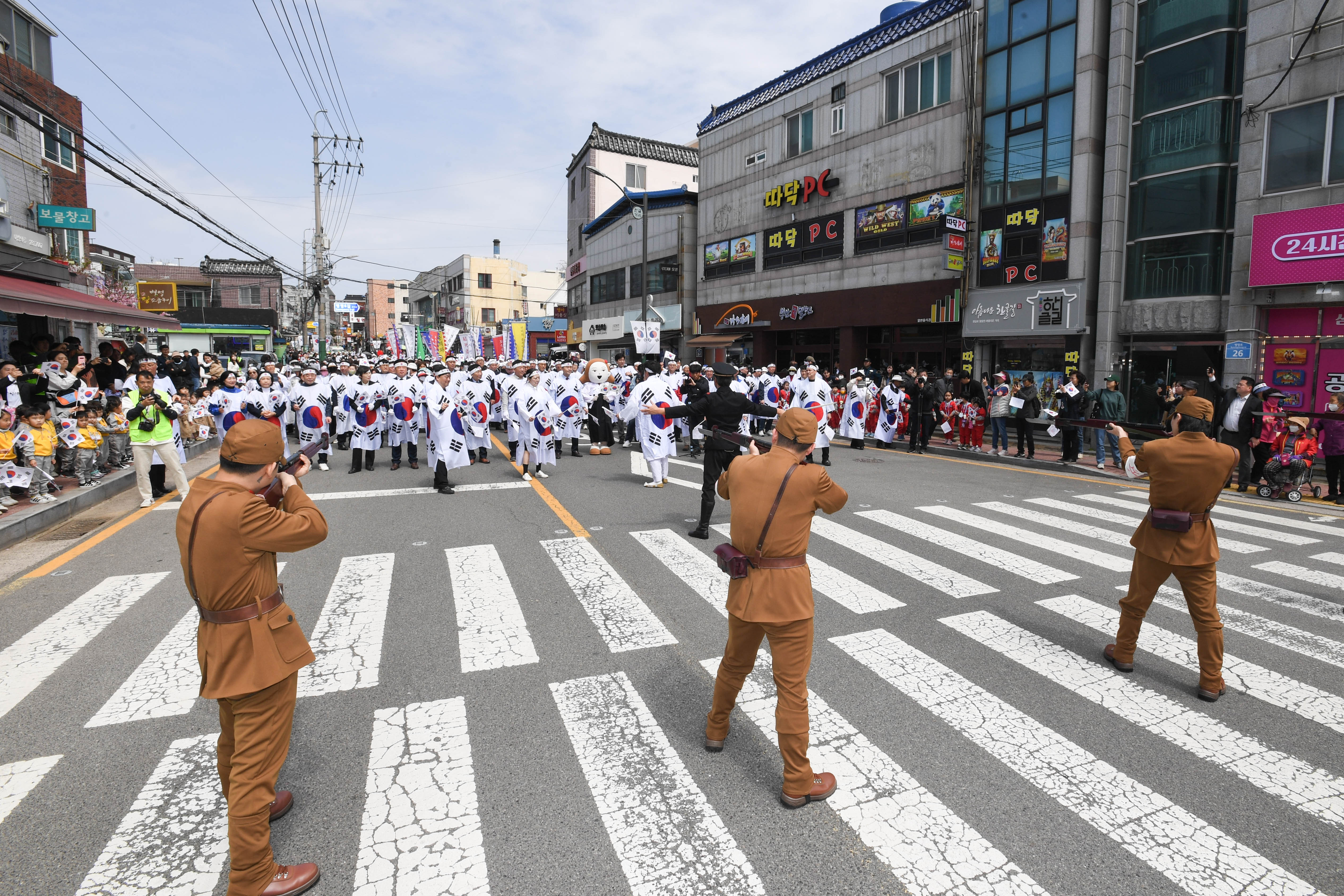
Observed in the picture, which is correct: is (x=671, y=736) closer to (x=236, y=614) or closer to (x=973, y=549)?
(x=236, y=614)

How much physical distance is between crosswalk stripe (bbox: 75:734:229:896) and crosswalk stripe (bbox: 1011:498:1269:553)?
315 inches

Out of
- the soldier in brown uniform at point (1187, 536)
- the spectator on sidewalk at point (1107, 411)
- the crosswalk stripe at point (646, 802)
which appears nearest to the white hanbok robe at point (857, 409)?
the spectator on sidewalk at point (1107, 411)

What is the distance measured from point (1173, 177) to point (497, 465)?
57.1ft

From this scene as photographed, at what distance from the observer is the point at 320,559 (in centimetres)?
745

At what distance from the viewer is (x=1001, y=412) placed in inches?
646

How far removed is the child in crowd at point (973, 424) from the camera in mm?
17156

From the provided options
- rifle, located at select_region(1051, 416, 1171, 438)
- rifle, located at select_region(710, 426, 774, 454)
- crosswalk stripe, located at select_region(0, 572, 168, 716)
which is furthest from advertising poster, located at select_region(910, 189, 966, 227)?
crosswalk stripe, located at select_region(0, 572, 168, 716)

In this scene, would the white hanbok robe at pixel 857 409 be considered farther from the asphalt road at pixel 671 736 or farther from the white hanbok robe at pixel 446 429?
the asphalt road at pixel 671 736

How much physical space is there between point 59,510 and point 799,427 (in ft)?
33.4

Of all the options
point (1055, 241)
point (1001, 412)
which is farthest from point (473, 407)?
point (1055, 241)

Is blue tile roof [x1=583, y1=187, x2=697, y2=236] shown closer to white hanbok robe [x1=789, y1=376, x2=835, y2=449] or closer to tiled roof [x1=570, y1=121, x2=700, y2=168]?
tiled roof [x1=570, y1=121, x2=700, y2=168]

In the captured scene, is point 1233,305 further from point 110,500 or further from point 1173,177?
point 110,500


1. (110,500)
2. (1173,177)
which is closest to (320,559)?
(110,500)

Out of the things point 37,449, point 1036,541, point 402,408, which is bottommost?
point 1036,541
